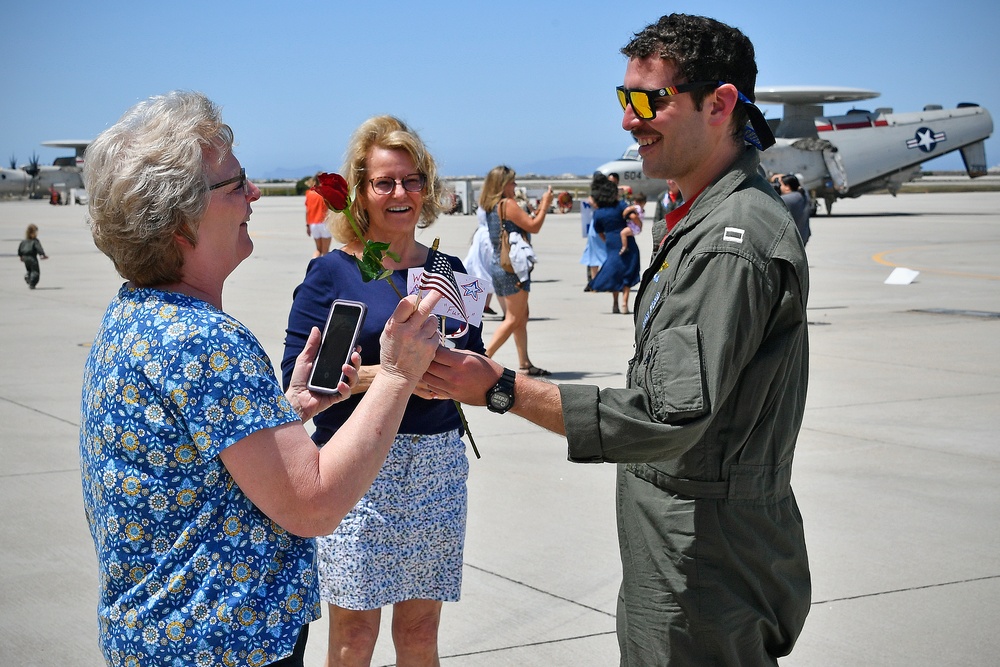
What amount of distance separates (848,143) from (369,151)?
3993cm

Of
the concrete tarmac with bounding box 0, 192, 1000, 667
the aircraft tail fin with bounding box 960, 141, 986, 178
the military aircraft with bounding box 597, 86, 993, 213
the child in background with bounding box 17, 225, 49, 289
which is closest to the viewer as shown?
the concrete tarmac with bounding box 0, 192, 1000, 667

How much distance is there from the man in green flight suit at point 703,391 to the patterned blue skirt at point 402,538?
3.29 ft

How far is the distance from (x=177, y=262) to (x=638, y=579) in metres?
1.29

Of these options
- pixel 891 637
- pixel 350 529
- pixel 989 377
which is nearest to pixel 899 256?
pixel 989 377

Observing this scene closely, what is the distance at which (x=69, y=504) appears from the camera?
20.0ft

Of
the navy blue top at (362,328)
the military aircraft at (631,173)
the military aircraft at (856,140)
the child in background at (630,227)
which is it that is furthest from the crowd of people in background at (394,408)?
the military aircraft at (856,140)

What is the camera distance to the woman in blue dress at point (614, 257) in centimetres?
1427

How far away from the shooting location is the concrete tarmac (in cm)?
435

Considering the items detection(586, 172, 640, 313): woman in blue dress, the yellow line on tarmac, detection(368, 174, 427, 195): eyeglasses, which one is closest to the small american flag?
detection(368, 174, 427, 195): eyeglasses

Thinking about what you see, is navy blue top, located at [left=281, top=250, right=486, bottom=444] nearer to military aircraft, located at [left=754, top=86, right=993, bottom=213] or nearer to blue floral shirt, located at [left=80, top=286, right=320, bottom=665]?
blue floral shirt, located at [left=80, top=286, right=320, bottom=665]

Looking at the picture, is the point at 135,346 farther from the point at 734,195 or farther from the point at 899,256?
the point at 899,256

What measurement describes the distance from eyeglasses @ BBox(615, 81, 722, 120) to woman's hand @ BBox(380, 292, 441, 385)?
0.72 m

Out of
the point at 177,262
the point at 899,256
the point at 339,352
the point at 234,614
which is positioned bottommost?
the point at 899,256

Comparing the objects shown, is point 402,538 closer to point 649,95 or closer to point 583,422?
point 583,422
